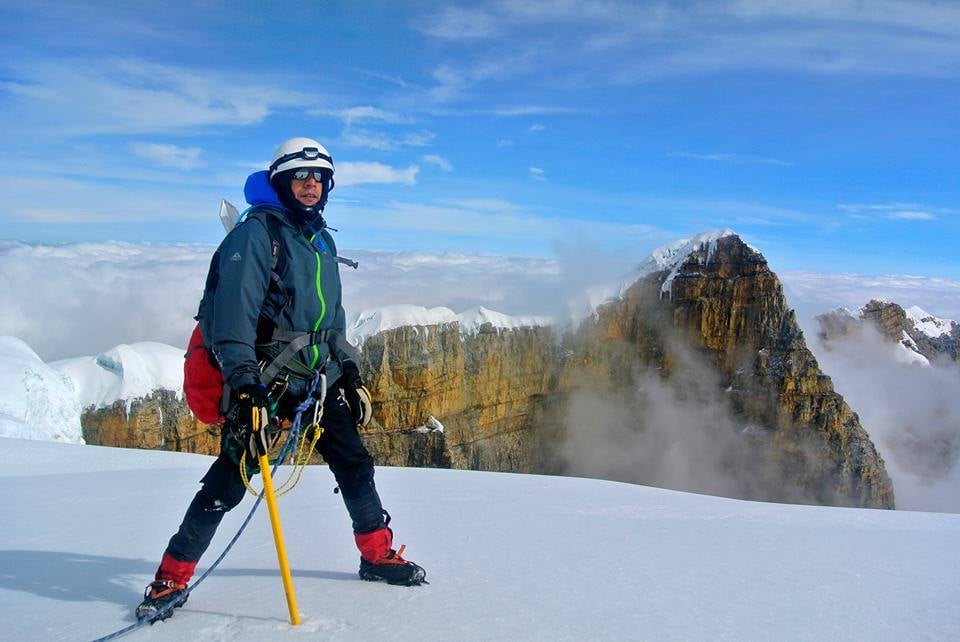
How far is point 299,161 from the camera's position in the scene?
3.42 metres

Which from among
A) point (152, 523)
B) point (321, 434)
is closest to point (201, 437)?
point (152, 523)

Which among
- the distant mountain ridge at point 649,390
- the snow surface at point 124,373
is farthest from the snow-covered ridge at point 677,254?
the snow surface at point 124,373

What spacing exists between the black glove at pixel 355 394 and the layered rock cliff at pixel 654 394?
38.0m

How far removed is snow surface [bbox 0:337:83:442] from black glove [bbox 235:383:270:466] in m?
10.6

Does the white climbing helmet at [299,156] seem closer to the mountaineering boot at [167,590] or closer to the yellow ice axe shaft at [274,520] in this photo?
the yellow ice axe shaft at [274,520]

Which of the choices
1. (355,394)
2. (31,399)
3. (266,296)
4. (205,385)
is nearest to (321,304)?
(266,296)

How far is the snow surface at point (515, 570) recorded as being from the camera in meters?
2.99

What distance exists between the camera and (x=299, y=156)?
11.3ft

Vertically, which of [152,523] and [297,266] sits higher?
[297,266]

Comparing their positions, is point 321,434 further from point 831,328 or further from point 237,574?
point 831,328

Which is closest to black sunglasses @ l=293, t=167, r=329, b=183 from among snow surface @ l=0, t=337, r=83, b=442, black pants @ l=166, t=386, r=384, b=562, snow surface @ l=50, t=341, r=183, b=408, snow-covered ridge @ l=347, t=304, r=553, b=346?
black pants @ l=166, t=386, r=384, b=562

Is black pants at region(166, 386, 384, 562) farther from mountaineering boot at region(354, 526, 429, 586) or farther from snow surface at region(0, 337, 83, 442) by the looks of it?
Result: snow surface at region(0, 337, 83, 442)

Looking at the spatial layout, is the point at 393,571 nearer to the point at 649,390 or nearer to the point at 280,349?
the point at 280,349

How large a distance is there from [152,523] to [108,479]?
2435 mm
